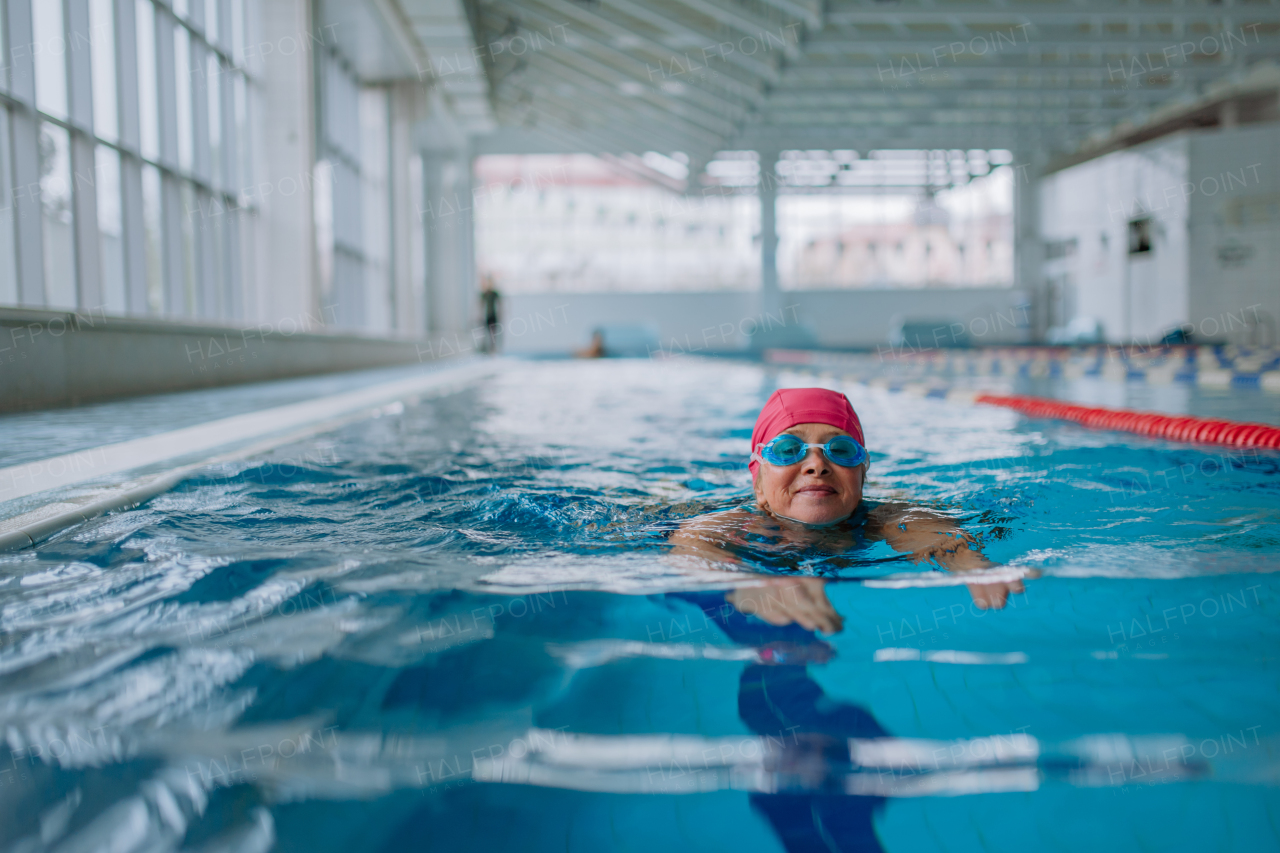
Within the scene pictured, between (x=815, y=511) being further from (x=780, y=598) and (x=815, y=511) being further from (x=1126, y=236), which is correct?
(x=1126, y=236)

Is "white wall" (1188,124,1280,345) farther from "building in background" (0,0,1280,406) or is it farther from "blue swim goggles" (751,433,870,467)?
"blue swim goggles" (751,433,870,467)

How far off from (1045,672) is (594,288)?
20.6m

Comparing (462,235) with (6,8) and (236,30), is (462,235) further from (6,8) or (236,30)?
(6,8)

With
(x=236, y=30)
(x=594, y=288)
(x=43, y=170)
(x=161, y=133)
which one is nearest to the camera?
(x=43, y=170)

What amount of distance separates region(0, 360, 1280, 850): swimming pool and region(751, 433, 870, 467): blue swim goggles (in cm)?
23

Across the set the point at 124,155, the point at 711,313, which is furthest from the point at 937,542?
the point at 711,313

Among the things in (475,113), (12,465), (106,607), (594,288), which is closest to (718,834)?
(106,607)

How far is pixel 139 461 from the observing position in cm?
293

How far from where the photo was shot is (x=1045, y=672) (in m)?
1.30

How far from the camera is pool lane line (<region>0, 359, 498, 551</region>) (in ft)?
6.79

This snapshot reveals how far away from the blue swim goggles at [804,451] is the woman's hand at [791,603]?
1.74 feet

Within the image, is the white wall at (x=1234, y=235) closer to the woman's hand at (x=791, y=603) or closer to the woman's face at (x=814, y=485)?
the woman's face at (x=814, y=485)

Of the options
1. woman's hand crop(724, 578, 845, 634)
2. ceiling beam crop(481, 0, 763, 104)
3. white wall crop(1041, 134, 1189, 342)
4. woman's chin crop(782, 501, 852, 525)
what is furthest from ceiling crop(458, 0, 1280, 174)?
woman's hand crop(724, 578, 845, 634)

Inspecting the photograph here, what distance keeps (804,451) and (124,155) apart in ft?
20.2
